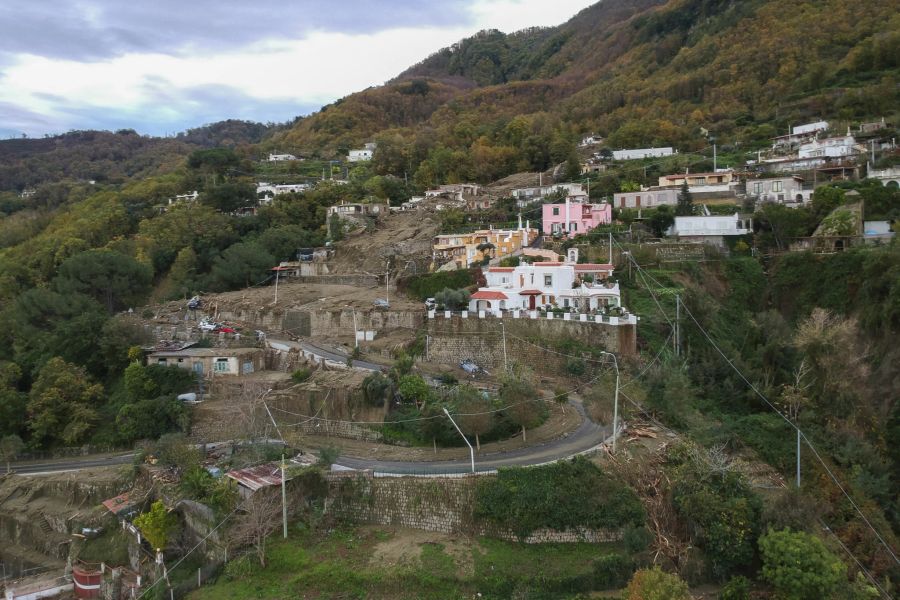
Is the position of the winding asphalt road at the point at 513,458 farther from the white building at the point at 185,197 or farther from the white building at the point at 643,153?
the white building at the point at 185,197

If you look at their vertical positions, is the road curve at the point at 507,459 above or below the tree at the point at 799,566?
above

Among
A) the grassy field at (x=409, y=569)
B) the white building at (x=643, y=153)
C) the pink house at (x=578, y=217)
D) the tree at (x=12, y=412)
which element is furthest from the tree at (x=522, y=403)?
the white building at (x=643, y=153)

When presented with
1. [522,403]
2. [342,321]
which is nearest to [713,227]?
[522,403]

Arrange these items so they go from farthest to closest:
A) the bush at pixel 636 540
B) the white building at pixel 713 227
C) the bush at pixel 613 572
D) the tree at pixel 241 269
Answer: the tree at pixel 241 269, the white building at pixel 713 227, the bush at pixel 636 540, the bush at pixel 613 572

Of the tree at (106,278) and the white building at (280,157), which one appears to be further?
the white building at (280,157)

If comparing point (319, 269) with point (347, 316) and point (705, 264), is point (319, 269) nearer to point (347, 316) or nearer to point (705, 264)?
point (347, 316)
